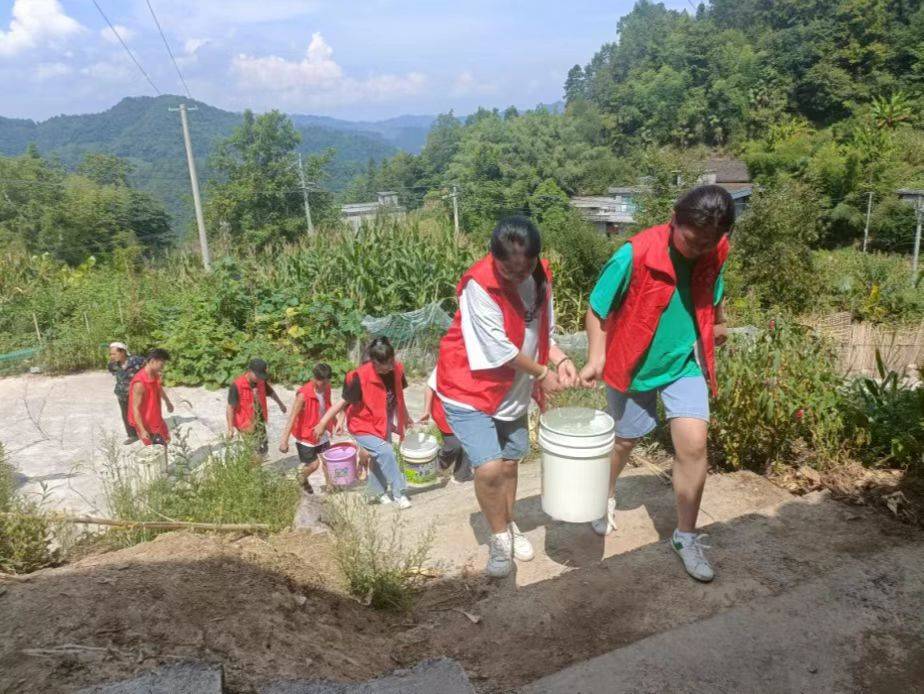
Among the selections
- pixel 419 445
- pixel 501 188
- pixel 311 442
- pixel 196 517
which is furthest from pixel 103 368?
pixel 501 188

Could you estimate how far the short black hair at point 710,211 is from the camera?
2564mm

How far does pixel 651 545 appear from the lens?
299 centimetres

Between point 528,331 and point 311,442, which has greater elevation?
point 528,331

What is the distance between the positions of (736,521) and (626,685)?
149 centimetres

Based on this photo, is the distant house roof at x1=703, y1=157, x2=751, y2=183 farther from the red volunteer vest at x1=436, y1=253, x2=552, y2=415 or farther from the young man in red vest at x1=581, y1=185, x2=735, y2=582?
the red volunteer vest at x1=436, y1=253, x2=552, y2=415

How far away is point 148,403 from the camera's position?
646 cm

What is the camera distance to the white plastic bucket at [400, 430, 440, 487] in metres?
5.62

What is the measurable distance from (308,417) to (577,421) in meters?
3.48

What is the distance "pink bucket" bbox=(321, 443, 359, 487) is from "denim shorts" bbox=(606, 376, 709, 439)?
3.06 meters

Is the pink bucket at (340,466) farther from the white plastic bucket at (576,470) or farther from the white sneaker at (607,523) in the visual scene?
the white plastic bucket at (576,470)

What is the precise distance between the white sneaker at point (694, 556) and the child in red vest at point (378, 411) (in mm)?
2564

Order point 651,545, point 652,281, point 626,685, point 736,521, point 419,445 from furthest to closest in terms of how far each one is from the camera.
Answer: point 419,445, point 736,521, point 651,545, point 652,281, point 626,685

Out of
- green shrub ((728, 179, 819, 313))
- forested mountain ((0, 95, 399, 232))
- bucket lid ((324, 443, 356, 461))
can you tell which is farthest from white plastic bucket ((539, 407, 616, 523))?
forested mountain ((0, 95, 399, 232))

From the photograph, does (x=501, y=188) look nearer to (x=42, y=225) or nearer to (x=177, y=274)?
(x=42, y=225)
